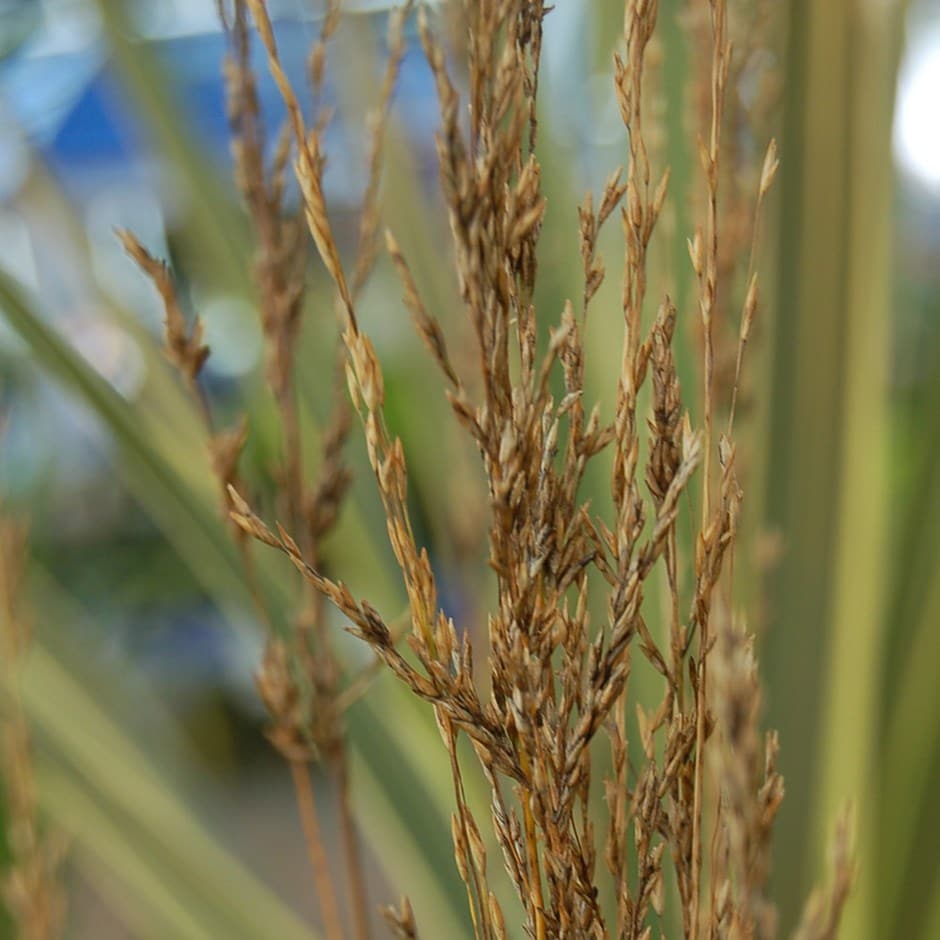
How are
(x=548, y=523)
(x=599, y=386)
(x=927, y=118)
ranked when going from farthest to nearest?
(x=927, y=118)
(x=599, y=386)
(x=548, y=523)

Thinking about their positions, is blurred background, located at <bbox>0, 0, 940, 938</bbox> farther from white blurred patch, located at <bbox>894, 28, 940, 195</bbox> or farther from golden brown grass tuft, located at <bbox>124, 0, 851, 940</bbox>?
white blurred patch, located at <bbox>894, 28, 940, 195</bbox>

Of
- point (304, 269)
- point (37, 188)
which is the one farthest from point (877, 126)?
point (37, 188)

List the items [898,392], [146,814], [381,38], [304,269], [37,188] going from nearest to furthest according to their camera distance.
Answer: [304,269], [146,814], [37,188], [381,38], [898,392]

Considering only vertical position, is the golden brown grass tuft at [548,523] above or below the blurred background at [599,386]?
below

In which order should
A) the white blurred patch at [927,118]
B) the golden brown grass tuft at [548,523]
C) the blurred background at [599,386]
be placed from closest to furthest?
the golden brown grass tuft at [548,523]
the blurred background at [599,386]
the white blurred patch at [927,118]

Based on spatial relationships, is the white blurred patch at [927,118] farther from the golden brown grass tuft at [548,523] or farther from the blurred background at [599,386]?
the golden brown grass tuft at [548,523]

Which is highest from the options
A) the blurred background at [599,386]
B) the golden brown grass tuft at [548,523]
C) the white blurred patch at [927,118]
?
the white blurred patch at [927,118]

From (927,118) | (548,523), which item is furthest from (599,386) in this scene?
(927,118)

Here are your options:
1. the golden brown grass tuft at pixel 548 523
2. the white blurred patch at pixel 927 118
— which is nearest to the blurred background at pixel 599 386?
the golden brown grass tuft at pixel 548 523

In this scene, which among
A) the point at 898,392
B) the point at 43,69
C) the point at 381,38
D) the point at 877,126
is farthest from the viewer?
the point at 43,69

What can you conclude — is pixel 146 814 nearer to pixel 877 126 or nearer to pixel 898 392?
pixel 877 126

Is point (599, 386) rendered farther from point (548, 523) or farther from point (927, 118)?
point (927, 118)
